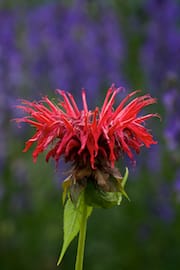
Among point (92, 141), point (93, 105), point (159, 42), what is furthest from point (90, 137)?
point (159, 42)

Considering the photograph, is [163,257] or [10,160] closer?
[163,257]

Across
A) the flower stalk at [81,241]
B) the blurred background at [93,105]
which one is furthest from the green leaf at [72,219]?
the blurred background at [93,105]

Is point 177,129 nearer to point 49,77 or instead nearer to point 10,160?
point 10,160

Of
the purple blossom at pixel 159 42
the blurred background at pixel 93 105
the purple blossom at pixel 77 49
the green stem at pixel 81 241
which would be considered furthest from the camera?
the purple blossom at pixel 77 49

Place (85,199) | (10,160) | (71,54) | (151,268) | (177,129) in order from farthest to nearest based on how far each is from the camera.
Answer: (71,54)
(10,160)
(151,268)
(177,129)
(85,199)

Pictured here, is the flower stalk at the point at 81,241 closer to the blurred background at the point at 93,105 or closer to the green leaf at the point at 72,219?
the green leaf at the point at 72,219

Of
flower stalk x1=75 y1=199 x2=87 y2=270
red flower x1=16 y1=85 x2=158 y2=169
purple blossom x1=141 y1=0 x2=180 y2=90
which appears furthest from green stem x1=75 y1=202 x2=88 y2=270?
purple blossom x1=141 y1=0 x2=180 y2=90

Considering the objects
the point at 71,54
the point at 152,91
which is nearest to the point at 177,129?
the point at 152,91

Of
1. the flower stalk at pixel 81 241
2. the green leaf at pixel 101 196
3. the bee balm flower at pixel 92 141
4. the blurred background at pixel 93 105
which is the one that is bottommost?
the flower stalk at pixel 81 241
